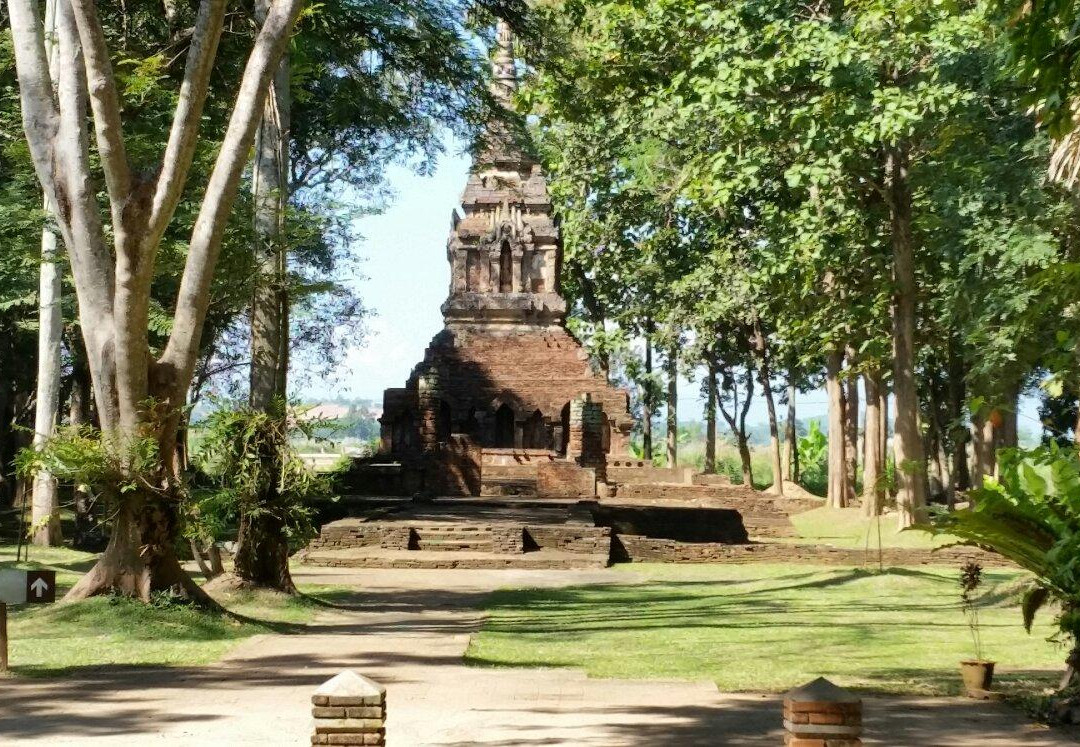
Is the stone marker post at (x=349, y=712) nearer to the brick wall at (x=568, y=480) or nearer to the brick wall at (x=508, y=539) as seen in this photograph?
the brick wall at (x=508, y=539)

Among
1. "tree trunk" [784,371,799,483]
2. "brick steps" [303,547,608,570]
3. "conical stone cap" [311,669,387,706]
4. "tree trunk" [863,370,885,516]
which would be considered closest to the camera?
"conical stone cap" [311,669,387,706]

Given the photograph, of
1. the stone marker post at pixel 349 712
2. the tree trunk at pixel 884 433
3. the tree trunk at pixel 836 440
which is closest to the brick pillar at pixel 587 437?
the tree trunk at pixel 836 440

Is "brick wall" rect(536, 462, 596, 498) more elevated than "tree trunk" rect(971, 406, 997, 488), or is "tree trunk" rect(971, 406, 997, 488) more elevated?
"tree trunk" rect(971, 406, 997, 488)

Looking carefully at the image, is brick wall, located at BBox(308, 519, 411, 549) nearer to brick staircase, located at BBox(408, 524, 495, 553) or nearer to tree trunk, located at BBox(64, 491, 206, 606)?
brick staircase, located at BBox(408, 524, 495, 553)

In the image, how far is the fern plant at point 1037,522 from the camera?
32.3ft

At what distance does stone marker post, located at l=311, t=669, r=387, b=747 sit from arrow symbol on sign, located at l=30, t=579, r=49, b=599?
5094mm

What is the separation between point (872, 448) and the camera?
1307 inches

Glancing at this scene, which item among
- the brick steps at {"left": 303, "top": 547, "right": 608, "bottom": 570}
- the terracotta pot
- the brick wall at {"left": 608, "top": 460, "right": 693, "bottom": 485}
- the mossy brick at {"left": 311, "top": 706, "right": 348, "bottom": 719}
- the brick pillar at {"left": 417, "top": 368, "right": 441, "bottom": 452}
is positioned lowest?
the terracotta pot

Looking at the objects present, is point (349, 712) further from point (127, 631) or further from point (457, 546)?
point (457, 546)

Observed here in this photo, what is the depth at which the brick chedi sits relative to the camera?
1511 inches

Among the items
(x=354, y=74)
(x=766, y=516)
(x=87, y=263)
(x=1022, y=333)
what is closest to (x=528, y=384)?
(x=766, y=516)

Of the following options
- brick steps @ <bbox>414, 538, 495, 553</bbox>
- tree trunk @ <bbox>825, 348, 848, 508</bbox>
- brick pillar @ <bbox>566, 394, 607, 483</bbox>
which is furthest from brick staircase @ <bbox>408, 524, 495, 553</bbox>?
tree trunk @ <bbox>825, 348, 848, 508</bbox>

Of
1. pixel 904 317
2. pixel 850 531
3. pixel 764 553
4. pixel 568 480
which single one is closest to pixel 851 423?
pixel 850 531

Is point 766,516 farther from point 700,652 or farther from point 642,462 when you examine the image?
point 700,652
